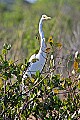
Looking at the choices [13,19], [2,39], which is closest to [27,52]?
[2,39]

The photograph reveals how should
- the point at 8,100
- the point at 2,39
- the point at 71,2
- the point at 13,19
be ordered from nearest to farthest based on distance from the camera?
the point at 8,100 → the point at 2,39 → the point at 13,19 → the point at 71,2

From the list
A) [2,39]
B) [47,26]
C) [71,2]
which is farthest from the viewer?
[71,2]

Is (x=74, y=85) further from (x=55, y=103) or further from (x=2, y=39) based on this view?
(x=2, y=39)

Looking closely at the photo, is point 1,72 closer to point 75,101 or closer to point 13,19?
point 75,101

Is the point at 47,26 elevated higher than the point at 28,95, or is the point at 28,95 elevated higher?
the point at 47,26

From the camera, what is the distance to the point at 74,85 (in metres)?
4.38

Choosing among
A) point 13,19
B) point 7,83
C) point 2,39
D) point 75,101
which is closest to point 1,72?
point 7,83

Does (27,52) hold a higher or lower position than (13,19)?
lower

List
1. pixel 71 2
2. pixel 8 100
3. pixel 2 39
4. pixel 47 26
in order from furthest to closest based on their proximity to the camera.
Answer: pixel 71 2
pixel 47 26
pixel 2 39
pixel 8 100

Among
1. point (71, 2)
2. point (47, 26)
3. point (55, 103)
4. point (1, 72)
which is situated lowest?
point (55, 103)

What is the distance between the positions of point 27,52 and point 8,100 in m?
7.44

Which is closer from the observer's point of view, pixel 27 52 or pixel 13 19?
pixel 27 52

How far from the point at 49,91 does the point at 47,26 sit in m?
8.96

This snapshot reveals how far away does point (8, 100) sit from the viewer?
4309 mm
